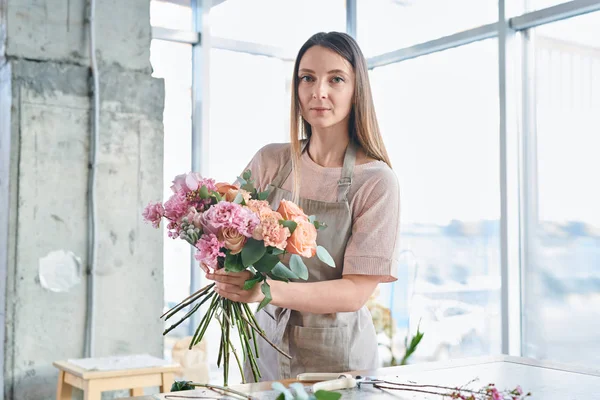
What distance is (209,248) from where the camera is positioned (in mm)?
1537

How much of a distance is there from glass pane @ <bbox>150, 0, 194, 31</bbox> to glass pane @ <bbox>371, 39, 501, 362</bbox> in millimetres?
1512

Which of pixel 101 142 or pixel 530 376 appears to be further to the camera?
pixel 101 142

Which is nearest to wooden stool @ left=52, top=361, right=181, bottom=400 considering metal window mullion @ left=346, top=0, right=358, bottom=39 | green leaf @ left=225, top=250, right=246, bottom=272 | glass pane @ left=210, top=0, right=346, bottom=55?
green leaf @ left=225, top=250, right=246, bottom=272

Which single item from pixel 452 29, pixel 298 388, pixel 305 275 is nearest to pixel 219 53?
pixel 452 29

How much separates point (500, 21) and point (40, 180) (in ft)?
9.16

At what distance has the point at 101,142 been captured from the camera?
3.36m

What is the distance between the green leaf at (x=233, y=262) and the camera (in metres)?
1.57

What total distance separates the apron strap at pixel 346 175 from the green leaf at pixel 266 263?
482mm

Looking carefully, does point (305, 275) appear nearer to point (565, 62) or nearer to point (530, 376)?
point (530, 376)

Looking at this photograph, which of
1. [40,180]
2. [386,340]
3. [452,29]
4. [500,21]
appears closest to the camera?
[40,180]

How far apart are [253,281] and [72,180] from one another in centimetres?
190

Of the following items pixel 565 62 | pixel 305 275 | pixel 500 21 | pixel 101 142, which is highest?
pixel 500 21

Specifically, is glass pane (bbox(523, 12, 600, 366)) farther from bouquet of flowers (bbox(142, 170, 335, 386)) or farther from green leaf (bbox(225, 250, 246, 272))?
green leaf (bbox(225, 250, 246, 272))

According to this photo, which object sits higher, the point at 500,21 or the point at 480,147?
the point at 500,21
